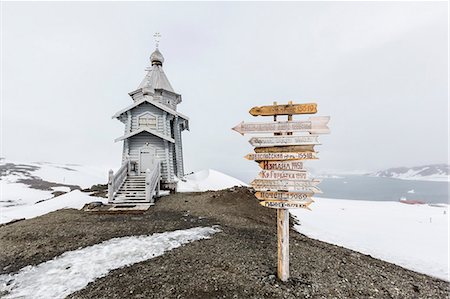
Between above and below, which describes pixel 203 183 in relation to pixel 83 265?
below

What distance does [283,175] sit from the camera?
508cm

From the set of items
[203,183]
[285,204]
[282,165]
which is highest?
[282,165]

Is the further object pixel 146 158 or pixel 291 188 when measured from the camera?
pixel 146 158

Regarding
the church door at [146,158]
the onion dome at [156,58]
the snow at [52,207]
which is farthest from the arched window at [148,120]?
the onion dome at [156,58]

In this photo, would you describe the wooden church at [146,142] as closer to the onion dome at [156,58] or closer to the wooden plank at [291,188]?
the onion dome at [156,58]

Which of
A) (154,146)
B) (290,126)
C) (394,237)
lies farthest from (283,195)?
(154,146)

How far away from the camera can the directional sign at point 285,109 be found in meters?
5.20

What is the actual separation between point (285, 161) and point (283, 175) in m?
0.35

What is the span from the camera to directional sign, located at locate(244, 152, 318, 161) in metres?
4.94

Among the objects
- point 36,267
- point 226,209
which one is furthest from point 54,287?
point 226,209

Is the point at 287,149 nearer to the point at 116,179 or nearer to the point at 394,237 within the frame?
the point at 394,237

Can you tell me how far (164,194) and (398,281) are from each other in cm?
1517

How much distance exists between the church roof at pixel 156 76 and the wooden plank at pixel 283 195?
1902 cm

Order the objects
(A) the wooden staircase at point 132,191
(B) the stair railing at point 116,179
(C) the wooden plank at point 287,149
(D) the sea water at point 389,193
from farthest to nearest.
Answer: (D) the sea water at point 389,193, (A) the wooden staircase at point 132,191, (B) the stair railing at point 116,179, (C) the wooden plank at point 287,149
